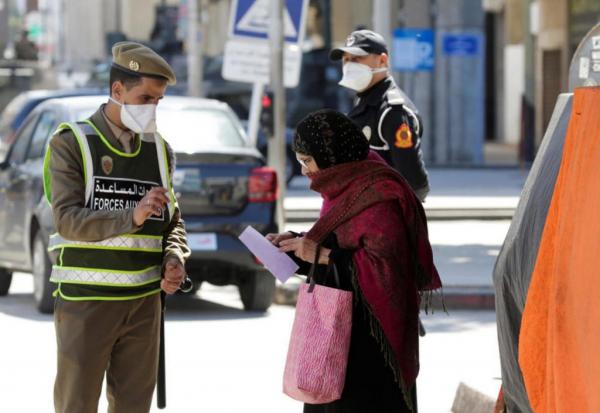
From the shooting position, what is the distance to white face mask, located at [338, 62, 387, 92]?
27.6 ft

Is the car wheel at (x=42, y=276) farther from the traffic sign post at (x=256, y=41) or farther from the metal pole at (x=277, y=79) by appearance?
the traffic sign post at (x=256, y=41)

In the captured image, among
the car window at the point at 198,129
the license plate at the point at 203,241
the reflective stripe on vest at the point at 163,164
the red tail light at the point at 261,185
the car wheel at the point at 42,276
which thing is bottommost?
the car wheel at the point at 42,276

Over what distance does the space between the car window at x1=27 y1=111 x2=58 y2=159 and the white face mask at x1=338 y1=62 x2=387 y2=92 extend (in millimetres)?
4766

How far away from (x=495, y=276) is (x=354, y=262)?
674mm

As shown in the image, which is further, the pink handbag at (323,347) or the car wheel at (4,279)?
the car wheel at (4,279)

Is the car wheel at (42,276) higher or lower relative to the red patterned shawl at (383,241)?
lower

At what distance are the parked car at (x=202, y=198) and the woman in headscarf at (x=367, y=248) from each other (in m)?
6.29

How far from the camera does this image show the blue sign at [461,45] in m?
34.3

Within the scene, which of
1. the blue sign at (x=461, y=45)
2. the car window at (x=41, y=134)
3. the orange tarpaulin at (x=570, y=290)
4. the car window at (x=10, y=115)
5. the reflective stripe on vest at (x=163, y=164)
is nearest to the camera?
the orange tarpaulin at (x=570, y=290)

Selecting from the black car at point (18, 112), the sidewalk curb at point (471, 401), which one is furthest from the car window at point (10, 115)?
the sidewalk curb at point (471, 401)

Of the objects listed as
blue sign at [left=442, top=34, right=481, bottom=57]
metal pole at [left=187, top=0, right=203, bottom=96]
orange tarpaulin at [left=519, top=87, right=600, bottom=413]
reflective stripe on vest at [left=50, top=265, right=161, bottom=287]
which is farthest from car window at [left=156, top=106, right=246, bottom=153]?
blue sign at [left=442, top=34, right=481, bottom=57]

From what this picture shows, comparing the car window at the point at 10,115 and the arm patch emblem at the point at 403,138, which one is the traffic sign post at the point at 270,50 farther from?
the arm patch emblem at the point at 403,138

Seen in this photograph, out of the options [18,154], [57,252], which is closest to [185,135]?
[18,154]

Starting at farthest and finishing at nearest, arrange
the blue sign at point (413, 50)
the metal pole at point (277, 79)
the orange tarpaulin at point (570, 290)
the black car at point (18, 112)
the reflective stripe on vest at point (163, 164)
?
the blue sign at point (413, 50), the black car at point (18, 112), the metal pole at point (277, 79), the reflective stripe on vest at point (163, 164), the orange tarpaulin at point (570, 290)
